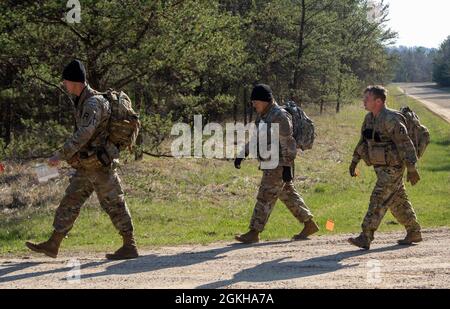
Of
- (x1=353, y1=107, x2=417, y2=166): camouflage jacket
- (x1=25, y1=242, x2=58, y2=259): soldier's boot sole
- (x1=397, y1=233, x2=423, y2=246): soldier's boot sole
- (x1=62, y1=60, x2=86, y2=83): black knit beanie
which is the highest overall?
(x1=62, y1=60, x2=86, y2=83): black knit beanie

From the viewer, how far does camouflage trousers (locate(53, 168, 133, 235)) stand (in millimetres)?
7137

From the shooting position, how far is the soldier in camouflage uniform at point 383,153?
751cm

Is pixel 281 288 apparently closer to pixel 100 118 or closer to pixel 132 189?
pixel 100 118

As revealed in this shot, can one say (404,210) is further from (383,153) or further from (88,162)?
(88,162)

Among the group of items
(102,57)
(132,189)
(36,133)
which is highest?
(102,57)

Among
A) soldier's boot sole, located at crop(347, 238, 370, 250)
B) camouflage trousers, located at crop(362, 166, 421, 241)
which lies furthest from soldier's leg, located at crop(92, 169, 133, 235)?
camouflage trousers, located at crop(362, 166, 421, 241)

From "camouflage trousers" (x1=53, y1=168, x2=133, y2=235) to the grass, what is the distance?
4.89ft

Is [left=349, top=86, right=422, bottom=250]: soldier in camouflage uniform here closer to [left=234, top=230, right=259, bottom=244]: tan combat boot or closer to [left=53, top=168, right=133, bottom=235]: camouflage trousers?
[left=234, top=230, right=259, bottom=244]: tan combat boot

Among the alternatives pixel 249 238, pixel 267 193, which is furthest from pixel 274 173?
pixel 249 238

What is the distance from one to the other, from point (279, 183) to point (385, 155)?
1540 mm
